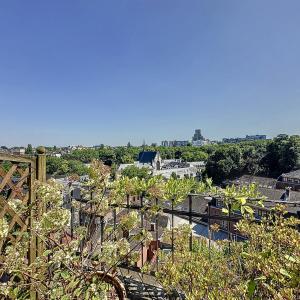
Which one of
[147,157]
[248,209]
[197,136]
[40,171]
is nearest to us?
[248,209]

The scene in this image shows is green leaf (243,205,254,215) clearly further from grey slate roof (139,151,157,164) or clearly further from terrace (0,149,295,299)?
grey slate roof (139,151,157,164)

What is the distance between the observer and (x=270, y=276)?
44.0 inches

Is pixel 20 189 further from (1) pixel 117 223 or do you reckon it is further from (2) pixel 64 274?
(2) pixel 64 274

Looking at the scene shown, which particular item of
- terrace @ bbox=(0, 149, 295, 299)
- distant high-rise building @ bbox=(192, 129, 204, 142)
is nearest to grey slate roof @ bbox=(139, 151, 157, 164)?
terrace @ bbox=(0, 149, 295, 299)

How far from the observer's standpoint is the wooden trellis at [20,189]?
1676 millimetres

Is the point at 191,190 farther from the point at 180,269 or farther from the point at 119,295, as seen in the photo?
the point at 119,295

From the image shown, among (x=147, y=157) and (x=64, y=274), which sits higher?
(x=64, y=274)

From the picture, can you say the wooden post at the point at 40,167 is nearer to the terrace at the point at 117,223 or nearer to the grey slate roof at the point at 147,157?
the terrace at the point at 117,223

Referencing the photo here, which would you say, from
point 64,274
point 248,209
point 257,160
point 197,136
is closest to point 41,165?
point 64,274

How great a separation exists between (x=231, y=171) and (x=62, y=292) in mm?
42780

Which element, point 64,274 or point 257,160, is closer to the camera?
point 64,274

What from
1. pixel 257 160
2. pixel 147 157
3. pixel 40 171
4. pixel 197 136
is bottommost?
pixel 147 157

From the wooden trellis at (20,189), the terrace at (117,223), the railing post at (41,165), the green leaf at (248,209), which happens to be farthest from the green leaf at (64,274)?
the green leaf at (248,209)

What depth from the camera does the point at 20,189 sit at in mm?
1970
